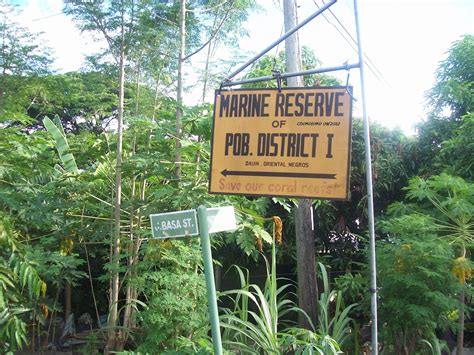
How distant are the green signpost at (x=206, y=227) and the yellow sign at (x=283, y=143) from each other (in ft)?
1.40

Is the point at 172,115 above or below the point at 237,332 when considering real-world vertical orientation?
above

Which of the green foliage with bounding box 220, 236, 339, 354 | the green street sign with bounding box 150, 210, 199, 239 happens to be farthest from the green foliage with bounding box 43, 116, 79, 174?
the green street sign with bounding box 150, 210, 199, 239

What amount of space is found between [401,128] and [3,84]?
21.6 feet

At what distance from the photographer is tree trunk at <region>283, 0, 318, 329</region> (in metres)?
6.35

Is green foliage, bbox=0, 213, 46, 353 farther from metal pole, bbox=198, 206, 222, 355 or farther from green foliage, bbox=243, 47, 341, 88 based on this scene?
green foliage, bbox=243, 47, 341, 88

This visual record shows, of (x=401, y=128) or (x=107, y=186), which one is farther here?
(x=401, y=128)

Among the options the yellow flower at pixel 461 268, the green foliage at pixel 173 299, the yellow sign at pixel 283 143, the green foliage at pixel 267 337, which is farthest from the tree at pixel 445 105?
the yellow sign at pixel 283 143

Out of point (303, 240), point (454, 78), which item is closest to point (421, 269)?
point (303, 240)

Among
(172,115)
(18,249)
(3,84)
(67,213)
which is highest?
(3,84)

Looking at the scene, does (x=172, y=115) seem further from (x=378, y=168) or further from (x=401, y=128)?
(x=401, y=128)

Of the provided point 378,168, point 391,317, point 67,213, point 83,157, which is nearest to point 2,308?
point 67,213

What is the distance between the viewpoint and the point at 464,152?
7777mm

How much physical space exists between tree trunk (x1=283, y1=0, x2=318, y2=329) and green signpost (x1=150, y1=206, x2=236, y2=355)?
349 centimetres

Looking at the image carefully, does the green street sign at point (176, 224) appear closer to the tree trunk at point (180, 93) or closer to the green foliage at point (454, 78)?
the tree trunk at point (180, 93)
